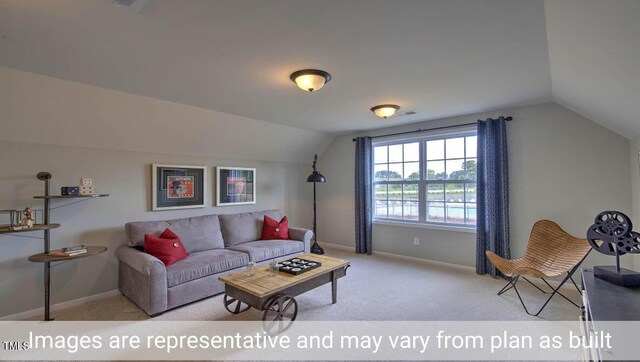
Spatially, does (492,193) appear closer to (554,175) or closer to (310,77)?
(554,175)

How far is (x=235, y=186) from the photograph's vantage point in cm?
506

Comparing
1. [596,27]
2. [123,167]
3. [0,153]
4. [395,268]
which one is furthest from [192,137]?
[596,27]

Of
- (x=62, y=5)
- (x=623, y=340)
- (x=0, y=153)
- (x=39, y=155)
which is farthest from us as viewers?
(x=39, y=155)

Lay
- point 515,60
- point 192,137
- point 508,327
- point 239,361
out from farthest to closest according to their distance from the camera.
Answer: point 192,137, point 508,327, point 515,60, point 239,361

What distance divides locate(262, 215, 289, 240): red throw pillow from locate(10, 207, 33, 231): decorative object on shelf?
2.79m

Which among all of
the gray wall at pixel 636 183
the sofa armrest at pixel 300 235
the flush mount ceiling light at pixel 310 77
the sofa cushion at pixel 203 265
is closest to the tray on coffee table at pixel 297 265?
the sofa cushion at pixel 203 265

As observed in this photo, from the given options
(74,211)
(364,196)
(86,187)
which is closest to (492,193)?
(364,196)

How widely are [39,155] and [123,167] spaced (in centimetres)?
80

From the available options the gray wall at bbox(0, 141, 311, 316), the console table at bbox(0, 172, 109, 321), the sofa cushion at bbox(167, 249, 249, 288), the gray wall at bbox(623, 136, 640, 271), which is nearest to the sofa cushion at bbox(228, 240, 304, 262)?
the sofa cushion at bbox(167, 249, 249, 288)

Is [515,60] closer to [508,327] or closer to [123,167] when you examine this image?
[508,327]

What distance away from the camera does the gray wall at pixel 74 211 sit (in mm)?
2992

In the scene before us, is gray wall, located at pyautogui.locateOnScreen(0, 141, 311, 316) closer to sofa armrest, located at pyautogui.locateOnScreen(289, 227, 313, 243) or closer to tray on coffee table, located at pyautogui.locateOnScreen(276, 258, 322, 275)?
sofa armrest, located at pyautogui.locateOnScreen(289, 227, 313, 243)

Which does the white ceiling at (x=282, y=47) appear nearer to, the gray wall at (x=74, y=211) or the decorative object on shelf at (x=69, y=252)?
the gray wall at (x=74, y=211)

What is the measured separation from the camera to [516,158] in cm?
400
